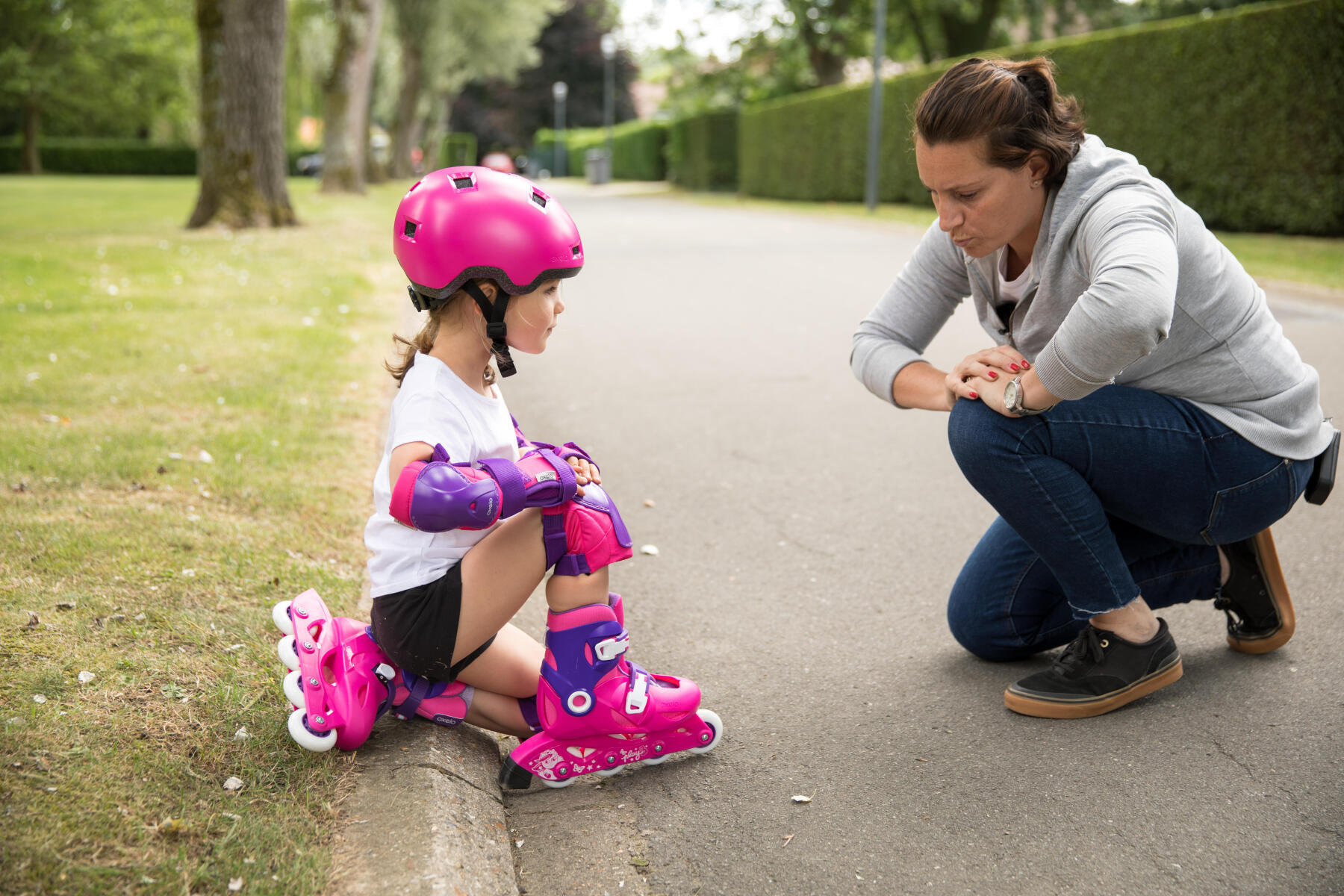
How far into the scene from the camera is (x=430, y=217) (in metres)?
2.55

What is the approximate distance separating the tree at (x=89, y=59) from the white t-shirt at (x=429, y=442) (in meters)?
50.9

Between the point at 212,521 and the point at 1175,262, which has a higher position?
the point at 1175,262

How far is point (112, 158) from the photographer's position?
178 ft

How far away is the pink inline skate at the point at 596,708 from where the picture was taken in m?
2.55

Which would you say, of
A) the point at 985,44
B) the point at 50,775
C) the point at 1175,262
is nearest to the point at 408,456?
the point at 50,775

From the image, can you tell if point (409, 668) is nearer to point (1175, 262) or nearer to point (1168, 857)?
point (1168, 857)

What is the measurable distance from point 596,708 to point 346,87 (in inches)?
1036

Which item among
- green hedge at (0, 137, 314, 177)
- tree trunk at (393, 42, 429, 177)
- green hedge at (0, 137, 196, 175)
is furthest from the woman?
green hedge at (0, 137, 196, 175)

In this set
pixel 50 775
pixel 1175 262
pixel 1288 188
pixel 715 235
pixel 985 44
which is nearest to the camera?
pixel 50 775

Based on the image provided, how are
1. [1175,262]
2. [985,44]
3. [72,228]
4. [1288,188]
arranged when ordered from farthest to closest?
[985,44]
[72,228]
[1288,188]
[1175,262]

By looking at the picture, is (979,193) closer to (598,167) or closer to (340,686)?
(340,686)

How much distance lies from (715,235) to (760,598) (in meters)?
14.3

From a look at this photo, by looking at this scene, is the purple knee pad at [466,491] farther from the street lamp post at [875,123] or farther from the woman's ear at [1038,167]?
the street lamp post at [875,123]

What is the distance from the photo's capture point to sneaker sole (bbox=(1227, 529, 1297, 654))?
3125 millimetres
